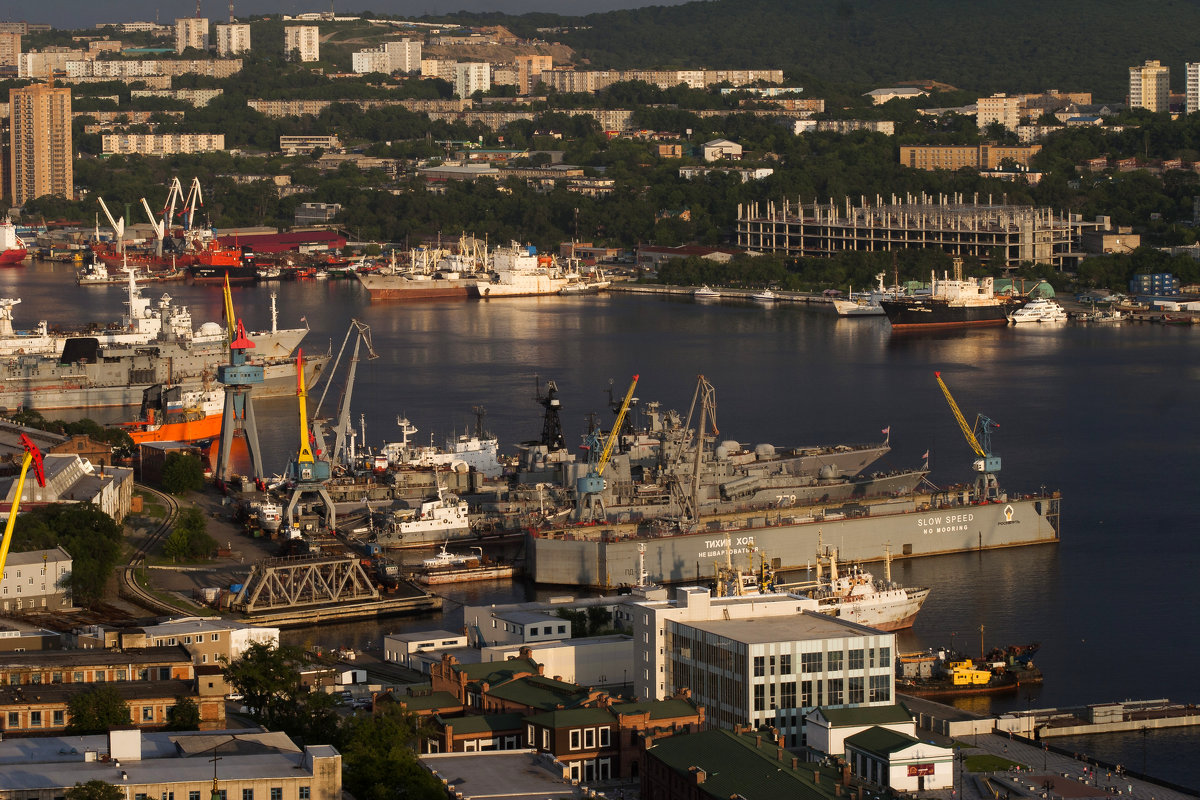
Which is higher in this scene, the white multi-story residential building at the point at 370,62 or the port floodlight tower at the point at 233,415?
the white multi-story residential building at the point at 370,62

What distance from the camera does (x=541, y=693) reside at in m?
16.8

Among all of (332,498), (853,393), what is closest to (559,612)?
(332,498)

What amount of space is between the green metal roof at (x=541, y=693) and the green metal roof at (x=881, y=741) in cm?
208

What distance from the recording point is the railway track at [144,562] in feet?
72.2

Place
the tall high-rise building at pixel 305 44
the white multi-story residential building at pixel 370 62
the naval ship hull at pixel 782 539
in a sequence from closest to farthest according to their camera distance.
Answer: the naval ship hull at pixel 782 539 → the white multi-story residential building at pixel 370 62 → the tall high-rise building at pixel 305 44

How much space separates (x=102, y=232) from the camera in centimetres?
7638

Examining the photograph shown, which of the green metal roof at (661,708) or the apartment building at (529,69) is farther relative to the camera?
the apartment building at (529,69)

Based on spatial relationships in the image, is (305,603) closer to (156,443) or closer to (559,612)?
(559,612)

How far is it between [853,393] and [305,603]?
1720 centimetres

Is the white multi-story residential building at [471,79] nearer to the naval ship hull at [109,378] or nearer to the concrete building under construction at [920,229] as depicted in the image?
the concrete building under construction at [920,229]

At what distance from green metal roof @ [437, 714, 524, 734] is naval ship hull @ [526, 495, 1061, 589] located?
7.12 m

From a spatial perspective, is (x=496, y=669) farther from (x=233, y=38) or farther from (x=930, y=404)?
(x=233, y=38)

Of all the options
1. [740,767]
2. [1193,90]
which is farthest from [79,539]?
[1193,90]

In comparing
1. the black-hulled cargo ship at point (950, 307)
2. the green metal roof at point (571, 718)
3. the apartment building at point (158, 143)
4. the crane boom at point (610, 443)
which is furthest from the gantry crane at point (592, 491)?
the apartment building at point (158, 143)
